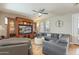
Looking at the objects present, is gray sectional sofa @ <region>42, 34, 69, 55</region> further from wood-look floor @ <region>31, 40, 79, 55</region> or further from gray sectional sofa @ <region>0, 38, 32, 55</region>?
gray sectional sofa @ <region>0, 38, 32, 55</region>

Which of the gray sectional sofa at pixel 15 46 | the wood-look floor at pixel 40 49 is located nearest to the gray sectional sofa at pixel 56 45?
the wood-look floor at pixel 40 49

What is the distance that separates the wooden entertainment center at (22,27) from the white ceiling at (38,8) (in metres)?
0.13

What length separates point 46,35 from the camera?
1986 millimetres

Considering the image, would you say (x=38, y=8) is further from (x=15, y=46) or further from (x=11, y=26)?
(x=15, y=46)

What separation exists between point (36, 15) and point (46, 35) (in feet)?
1.31

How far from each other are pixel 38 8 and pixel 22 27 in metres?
0.44

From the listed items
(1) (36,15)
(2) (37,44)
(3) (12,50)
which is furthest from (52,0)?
(3) (12,50)

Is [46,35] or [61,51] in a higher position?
[46,35]

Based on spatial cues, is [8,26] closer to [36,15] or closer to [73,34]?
[36,15]

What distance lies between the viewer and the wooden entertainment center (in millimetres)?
Result: 1898

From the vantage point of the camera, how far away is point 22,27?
77.0 inches

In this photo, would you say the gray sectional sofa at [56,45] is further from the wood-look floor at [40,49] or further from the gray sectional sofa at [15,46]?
the gray sectional sofa at [15,46]

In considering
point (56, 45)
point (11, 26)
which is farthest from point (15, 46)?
point (56, 45)

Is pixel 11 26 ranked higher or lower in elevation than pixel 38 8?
lower
